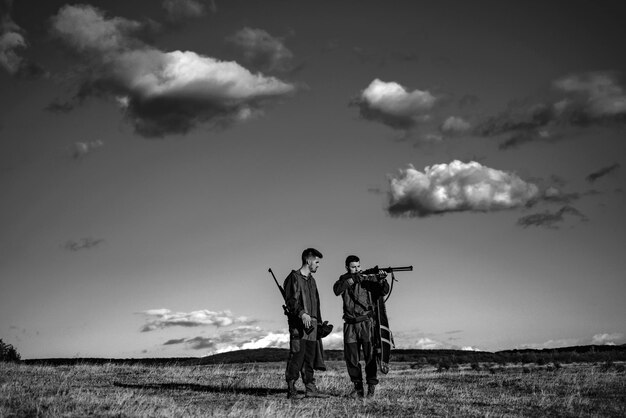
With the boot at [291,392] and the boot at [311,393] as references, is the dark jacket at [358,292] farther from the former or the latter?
the boot at [291,392]

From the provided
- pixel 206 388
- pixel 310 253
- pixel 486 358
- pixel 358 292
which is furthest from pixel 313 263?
pixel 486 358

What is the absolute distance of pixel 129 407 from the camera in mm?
9047

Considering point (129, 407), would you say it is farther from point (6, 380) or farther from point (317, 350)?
point (6, 380)

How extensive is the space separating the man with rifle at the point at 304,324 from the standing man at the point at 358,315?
0.54m

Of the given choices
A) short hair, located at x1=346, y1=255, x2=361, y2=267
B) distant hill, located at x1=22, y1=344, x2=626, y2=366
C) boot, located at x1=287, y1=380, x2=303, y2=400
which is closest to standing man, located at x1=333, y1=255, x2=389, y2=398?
short hair, located at x1=346, y1=255, x2=361, y2=267

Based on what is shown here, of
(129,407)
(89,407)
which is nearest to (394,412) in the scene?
(129,407)

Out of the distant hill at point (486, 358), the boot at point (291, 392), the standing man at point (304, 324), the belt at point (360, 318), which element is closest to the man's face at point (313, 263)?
the standing man at point (304, 324)

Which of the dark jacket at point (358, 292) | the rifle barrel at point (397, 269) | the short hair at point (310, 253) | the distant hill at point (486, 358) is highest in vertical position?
the short hair at point (310, 253)

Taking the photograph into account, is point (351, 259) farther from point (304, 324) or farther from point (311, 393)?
point (311, 393)

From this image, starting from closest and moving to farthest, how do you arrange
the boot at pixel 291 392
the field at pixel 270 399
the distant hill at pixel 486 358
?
the field at pixel 270 399 < the boot at pixel 291 392 < the distant hill at pixel 486 358

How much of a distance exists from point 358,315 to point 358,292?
1.48 feet

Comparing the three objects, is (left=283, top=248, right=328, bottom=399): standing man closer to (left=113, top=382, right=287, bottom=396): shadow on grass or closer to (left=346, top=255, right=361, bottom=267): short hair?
(left=346, top=255, right=361, bottom=267): short hair

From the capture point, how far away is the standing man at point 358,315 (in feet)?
37.3

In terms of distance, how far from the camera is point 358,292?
38.0 feet
